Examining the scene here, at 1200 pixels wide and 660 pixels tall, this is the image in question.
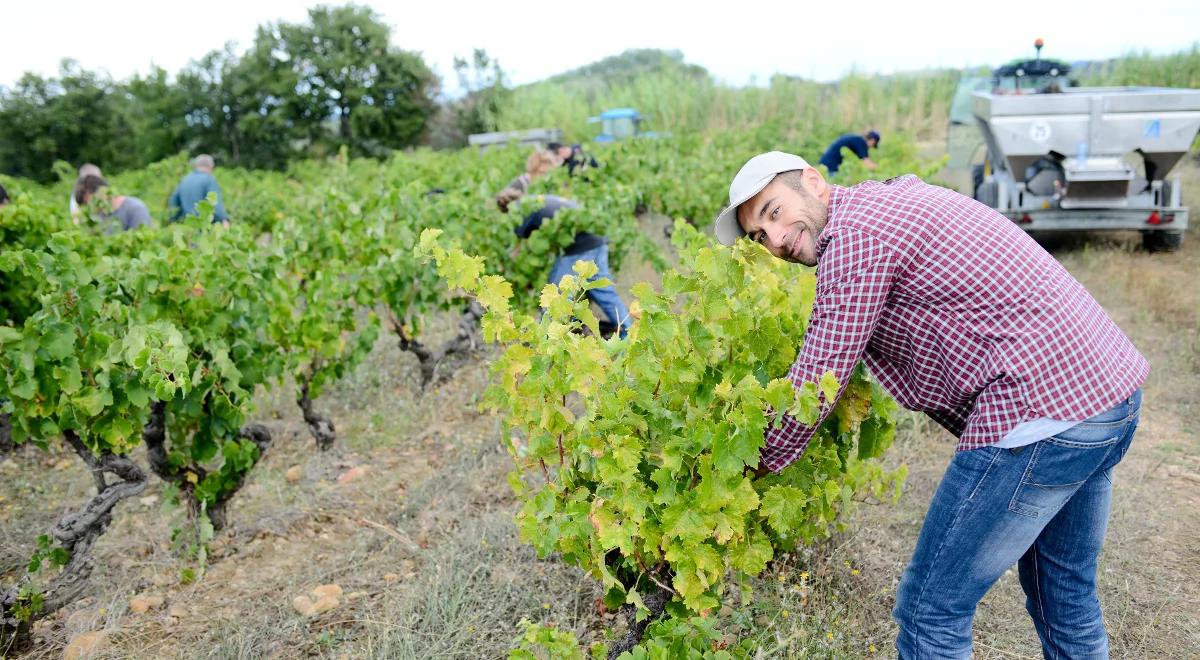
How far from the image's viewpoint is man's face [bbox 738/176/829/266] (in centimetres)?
187

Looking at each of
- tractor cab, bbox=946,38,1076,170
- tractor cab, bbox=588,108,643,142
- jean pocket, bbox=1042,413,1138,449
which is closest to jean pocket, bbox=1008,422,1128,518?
jean pocket, bbox=1042,413,1138,449

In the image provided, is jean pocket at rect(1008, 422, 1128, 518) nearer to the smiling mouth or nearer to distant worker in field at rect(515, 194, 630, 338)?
the smiling mouth

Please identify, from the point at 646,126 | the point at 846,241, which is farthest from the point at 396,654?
the point at 646,126

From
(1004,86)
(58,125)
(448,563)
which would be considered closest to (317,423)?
(448,563)

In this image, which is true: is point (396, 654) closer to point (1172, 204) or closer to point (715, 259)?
point (715, 259)

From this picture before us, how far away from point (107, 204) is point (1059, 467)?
21.7ft

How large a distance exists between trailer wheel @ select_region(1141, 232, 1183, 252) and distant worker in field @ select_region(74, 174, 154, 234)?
30.2ft

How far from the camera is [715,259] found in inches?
81.2

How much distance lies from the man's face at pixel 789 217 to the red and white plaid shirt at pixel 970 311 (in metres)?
0.09

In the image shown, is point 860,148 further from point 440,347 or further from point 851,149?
point 440,347

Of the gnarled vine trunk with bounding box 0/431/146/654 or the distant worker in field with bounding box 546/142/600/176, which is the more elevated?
the distant worker in field with bounding box 546/142/600/176

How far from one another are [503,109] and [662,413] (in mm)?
28751

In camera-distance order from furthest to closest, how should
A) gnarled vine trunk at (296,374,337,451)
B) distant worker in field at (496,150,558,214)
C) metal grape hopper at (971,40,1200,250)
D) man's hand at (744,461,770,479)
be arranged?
1. metal grape hopper at (971,40,1200,250)
2. distant worker in field at (496,150,558,214)
3. gnarled vine trunk at (296,374,337,451)
4. man's hand at (744,461,770,479)

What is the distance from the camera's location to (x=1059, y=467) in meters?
1.76
